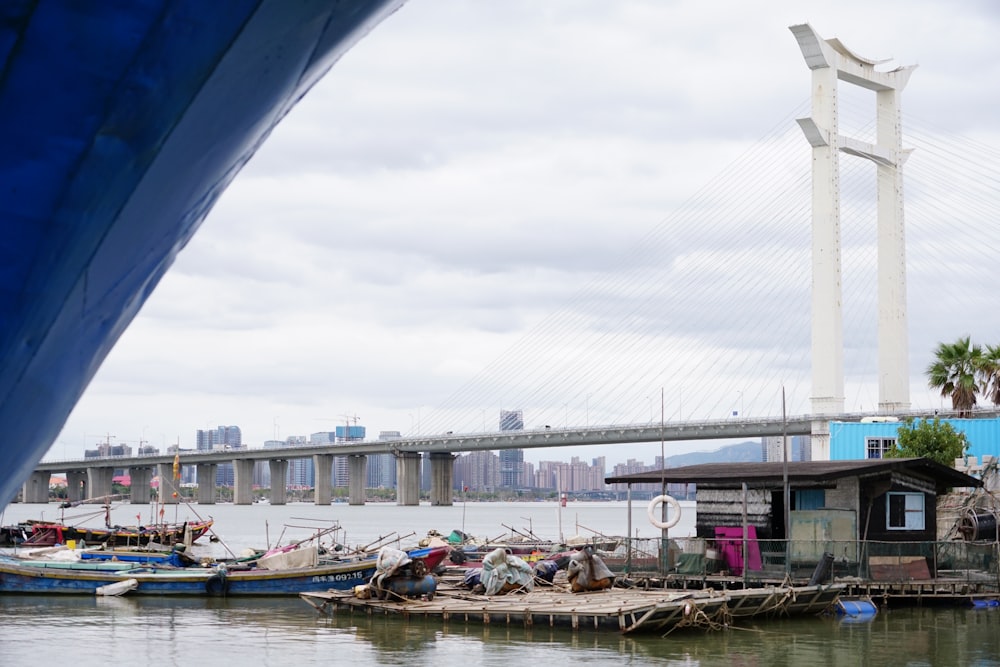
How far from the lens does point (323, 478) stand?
143250mm

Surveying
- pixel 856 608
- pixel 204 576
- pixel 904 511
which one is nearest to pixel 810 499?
pixel 904 511

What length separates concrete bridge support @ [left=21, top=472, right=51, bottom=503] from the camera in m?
150

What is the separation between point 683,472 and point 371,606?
34.3 ft

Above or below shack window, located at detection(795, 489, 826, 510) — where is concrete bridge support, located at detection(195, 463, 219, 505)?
below

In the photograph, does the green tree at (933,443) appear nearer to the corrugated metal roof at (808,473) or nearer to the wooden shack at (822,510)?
the corrugated metal roof at (808,473)

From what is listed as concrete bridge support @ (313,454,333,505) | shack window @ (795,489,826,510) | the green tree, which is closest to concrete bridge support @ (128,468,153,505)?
concrete bridge support @ (313,454,333,505)

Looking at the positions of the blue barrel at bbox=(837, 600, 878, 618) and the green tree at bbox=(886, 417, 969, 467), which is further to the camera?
the green tree at bbox=(886, 417, 969, 467)

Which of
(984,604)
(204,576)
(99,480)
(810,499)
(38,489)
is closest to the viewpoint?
(984,604)

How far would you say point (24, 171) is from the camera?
2502 mm

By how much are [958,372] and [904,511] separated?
28.5 m

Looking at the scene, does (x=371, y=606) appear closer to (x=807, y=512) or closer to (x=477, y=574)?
(x=477, y=574)

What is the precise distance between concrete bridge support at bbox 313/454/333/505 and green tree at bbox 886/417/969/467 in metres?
96.1

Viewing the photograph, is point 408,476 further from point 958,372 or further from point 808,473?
point 808,473

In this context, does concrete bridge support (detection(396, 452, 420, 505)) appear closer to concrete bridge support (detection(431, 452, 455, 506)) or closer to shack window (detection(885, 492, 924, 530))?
concrete bridge support (detection(431, 452, 455, 506))
